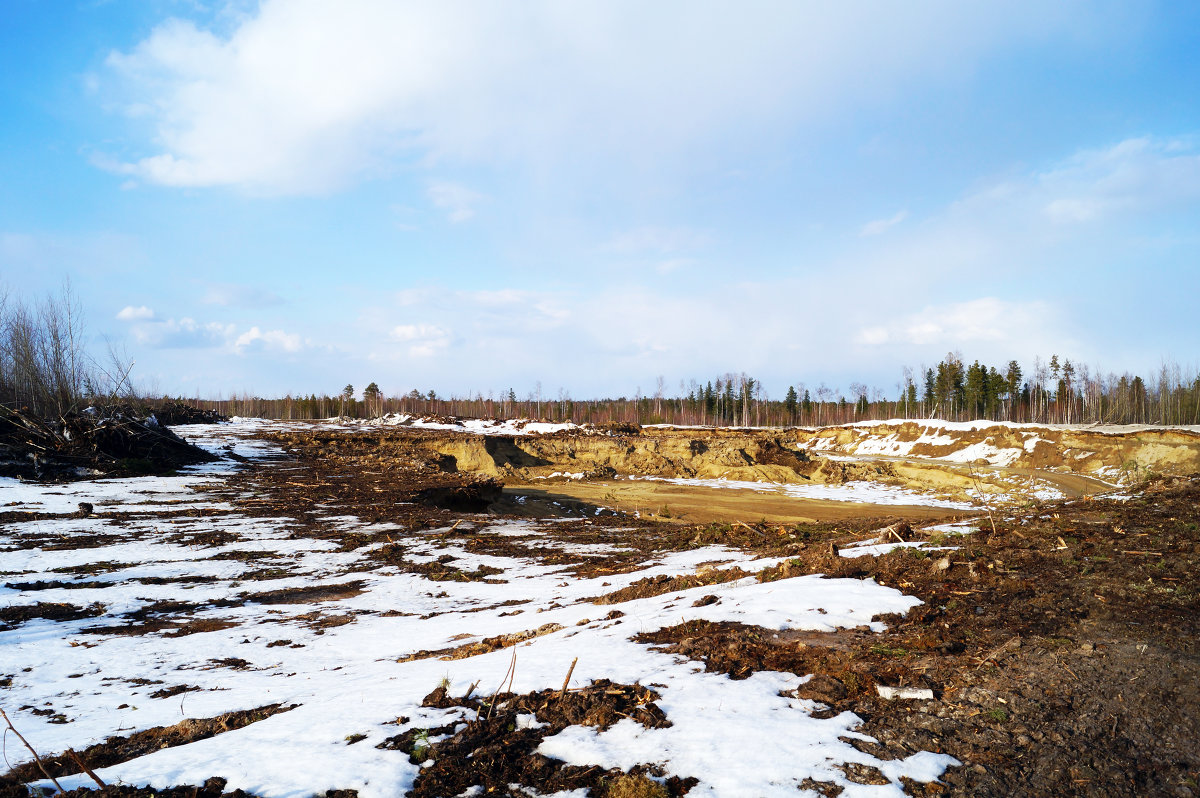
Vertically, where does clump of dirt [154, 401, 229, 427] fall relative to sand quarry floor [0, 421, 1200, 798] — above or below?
above

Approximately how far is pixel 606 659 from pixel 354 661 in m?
3.17

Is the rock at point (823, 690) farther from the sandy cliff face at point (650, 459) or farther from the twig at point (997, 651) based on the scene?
the sandy cliff face at point (650, 459)

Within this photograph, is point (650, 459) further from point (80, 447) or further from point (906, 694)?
point (906, 694)

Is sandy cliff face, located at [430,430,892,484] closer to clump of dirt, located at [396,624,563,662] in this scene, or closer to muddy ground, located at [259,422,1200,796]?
muddy ground, located at [259,422,1200,796]

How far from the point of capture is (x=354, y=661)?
6.35 m

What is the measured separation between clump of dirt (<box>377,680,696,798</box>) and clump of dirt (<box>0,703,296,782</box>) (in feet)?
5.58

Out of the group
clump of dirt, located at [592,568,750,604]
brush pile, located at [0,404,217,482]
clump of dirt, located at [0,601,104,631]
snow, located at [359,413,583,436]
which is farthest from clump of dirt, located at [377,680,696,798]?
snow, located at [359,413,583,436]

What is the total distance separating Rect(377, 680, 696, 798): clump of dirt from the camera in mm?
3279

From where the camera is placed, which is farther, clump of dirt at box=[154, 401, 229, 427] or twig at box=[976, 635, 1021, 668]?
clump of dirt at box=[154, 401, 229, 427]

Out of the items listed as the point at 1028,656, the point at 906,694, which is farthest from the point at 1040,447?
the point at 906,694

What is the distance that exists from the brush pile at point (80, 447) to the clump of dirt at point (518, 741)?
2002 cm

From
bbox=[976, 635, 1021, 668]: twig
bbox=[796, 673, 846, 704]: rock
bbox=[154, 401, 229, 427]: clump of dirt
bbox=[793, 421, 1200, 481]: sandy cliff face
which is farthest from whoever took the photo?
bbox=[154, 401, 229, 427]: clump of dirt

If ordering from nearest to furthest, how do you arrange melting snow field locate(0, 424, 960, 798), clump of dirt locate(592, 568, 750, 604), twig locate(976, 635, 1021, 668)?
melting snow field locate(0, 424, 960, 798), twig locate(976, 635, 1021, 668), clump of dirt locate(592, 568, 750, 604)

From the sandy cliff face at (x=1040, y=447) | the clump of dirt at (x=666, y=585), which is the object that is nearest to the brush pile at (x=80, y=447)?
the clump of dirt at (x=666, y=585)
